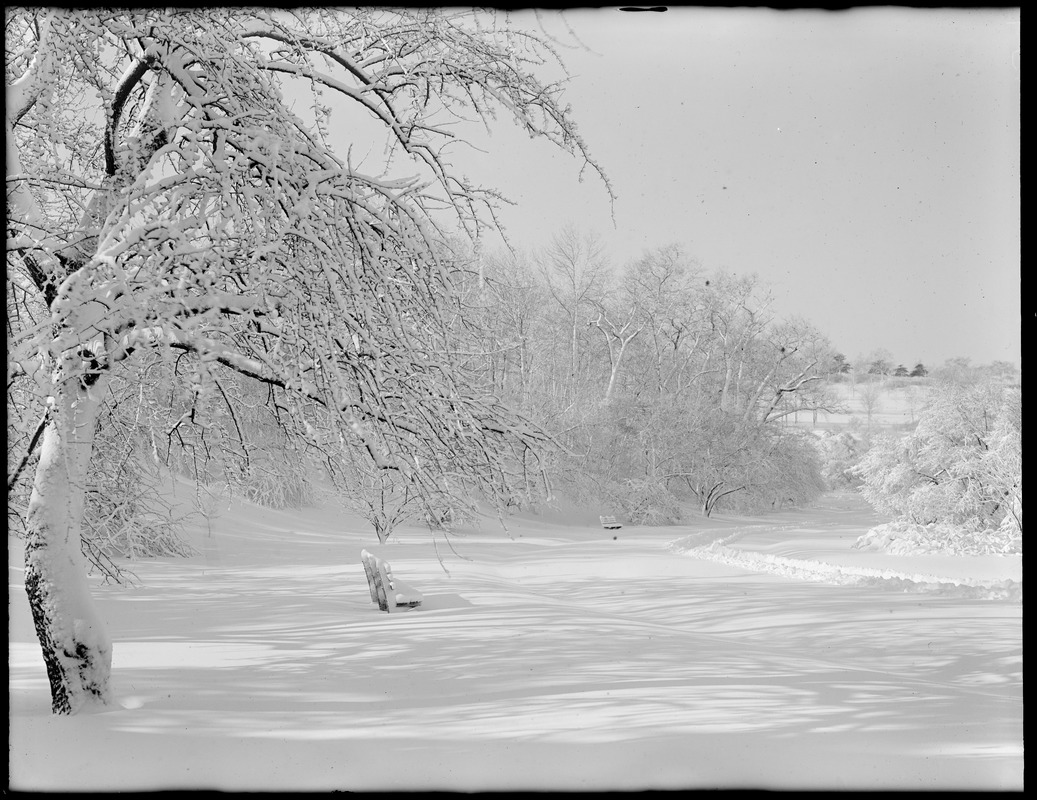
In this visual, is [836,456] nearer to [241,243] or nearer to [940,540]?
[940,540]

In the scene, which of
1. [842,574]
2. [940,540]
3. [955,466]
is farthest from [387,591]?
[955,466]

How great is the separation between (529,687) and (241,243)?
3.38 meters

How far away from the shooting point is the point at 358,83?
5781mm

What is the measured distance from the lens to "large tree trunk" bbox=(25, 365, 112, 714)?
530 cm

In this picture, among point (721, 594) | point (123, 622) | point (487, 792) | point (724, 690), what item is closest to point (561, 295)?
point (721, 594)

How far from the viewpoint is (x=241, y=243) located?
15.6ft

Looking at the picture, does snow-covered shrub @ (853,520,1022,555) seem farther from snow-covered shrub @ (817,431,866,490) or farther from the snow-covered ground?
snow-covered shrub @ (817,431,866,490)

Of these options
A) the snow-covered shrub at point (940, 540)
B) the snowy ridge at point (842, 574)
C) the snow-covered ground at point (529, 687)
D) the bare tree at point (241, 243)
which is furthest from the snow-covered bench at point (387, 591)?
the snow-covered shrub at point (940, 540)

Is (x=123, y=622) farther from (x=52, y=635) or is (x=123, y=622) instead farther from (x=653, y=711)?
(x=653, y=711)

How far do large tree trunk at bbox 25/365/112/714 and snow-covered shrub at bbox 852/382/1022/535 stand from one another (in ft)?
64.6

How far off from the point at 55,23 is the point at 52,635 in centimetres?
360

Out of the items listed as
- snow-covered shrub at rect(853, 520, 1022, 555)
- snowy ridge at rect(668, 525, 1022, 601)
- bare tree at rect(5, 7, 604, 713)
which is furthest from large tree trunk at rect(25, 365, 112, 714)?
snow-covered shrub at rect(853, 520, 1022, 555)

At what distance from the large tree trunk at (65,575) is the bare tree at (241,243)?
1cm

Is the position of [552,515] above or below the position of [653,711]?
below
